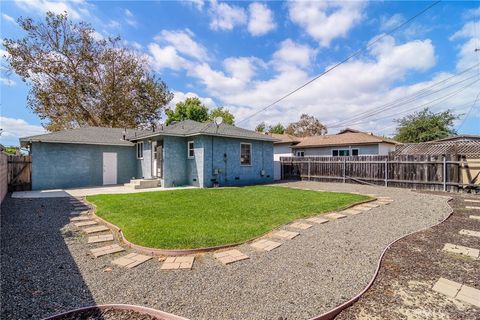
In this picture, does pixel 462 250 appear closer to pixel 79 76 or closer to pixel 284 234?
pixel 284 234

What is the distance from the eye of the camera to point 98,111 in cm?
2286

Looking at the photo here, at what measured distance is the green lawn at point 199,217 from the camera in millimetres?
4312

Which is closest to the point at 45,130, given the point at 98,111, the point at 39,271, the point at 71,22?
the point at 98,111

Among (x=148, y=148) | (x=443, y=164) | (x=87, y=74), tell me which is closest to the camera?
(x=443, y=164)

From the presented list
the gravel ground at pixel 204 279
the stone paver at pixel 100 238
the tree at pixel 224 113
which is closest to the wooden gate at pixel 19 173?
the gravel ground at pixel 204 279

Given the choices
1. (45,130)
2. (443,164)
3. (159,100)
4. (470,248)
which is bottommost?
(470,248)

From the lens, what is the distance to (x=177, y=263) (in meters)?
3.44

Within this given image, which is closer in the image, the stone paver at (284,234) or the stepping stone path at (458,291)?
the stepping stone path at (458,291)

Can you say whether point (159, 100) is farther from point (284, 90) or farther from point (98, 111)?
point (284, 90)

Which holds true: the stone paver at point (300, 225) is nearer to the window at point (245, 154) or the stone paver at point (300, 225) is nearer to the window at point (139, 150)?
the window at point (245, 154)

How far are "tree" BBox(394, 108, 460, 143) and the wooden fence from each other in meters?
18.9

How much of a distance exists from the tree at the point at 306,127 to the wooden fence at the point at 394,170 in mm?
25402

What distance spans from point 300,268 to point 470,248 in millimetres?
3110

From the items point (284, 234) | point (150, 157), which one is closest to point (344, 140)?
point (150, 157)
